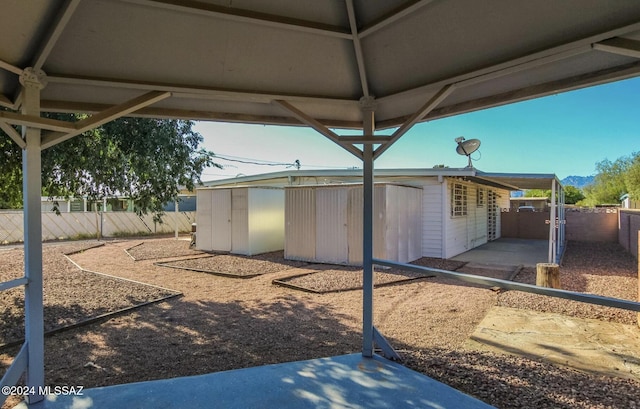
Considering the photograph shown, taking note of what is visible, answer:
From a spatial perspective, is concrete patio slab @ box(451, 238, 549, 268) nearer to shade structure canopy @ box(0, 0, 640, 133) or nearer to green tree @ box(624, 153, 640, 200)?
shade structure canopy @ box(0, 0, 640, 133)

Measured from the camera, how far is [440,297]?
21.1 feet

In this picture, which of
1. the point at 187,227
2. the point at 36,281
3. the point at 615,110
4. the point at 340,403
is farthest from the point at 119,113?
the point at 615,110

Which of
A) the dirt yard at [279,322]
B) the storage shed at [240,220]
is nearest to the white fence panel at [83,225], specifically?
the storage shed at [240,220]

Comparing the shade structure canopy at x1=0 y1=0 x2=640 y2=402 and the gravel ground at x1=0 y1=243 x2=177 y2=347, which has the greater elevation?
the shade structure canopy at x1=0 y1=0 x2=640 y2=402

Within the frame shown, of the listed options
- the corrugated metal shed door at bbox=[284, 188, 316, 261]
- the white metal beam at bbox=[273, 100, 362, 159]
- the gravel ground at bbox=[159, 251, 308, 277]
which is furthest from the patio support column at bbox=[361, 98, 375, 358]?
the corrugated metal shed door at bbox=[284, 188, 316, 261]

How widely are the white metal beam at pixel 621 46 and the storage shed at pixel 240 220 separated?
36.0ft

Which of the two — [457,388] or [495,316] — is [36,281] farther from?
[495,316]

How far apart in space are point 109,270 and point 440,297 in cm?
839

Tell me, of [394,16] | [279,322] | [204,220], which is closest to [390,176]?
[204,220]

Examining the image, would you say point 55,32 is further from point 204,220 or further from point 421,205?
point 204,220

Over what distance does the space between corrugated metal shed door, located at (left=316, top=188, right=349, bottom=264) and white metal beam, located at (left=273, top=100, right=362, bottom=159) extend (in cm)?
665

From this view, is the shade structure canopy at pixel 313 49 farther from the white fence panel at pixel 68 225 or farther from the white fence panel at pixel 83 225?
the white fence panel at pixel 68 225

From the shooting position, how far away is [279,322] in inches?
199

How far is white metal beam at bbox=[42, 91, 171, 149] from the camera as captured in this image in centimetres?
258
